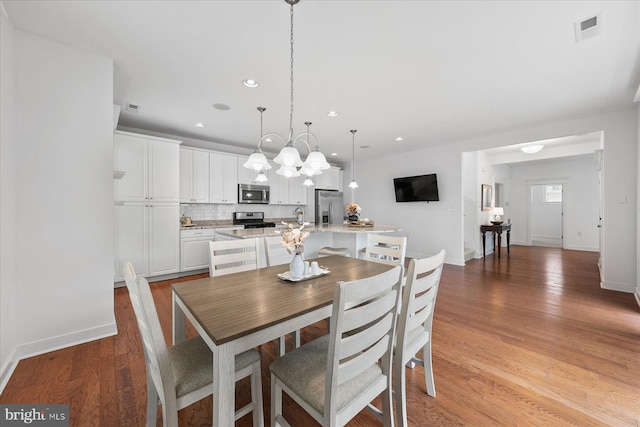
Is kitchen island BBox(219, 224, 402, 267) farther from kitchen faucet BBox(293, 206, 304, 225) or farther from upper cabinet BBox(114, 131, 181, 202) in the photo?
kitchen faucet BBox(293, 206, 304, 225)

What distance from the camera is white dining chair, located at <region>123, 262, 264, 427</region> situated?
0.96m

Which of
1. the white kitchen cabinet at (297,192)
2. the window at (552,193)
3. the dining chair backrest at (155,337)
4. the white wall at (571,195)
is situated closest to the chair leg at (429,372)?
the dining chair backrest at (155,337)

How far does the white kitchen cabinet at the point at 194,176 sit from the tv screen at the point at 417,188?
4255 millimetres

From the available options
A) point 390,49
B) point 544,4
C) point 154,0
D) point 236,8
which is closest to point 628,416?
point 544,4

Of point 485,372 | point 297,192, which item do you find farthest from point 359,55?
point 297,192

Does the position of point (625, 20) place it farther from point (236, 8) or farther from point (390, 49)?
point (236, 8)

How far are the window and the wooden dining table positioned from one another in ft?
29.9

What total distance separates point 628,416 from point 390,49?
2891 millimetres

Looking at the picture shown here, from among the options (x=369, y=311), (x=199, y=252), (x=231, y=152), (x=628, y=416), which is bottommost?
(x=628, y=416)

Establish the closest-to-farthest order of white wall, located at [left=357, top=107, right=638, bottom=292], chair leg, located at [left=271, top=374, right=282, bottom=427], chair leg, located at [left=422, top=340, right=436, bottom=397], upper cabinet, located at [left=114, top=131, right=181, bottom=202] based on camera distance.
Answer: chair leg, located at [left=271, top=374, right=282, bottom=427]
chair leg, located at [left=422, top=340, right=436, bottom=397]
white wall, located at [left=357, top=107, right=638, bottom=292]
upper cabinet, located at [left=114, top=131, right=181, bottom=202]

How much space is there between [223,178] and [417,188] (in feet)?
13.8

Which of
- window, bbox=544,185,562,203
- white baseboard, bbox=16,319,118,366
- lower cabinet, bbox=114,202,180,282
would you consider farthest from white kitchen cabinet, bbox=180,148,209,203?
window, bbox=544,185,562,203

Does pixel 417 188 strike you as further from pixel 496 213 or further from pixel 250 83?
pixel 250 83

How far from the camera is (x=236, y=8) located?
1700 millimetres
